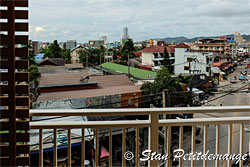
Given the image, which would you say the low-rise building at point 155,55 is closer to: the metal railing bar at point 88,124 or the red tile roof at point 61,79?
the red tile roof at point 61,79

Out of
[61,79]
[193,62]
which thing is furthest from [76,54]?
[193,62]

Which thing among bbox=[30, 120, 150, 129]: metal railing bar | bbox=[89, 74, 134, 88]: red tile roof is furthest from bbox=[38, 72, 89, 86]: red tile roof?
bbox=[30, 120, 150, 129]: metal railing bar

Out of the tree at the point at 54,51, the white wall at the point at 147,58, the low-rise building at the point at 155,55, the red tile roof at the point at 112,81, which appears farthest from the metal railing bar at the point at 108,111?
the tree at the point at 54,51

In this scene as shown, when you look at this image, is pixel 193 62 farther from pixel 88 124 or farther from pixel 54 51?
pixel 54 51

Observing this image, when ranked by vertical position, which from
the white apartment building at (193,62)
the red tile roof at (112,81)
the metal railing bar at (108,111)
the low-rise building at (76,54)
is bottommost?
the red tile roof at (112,81)

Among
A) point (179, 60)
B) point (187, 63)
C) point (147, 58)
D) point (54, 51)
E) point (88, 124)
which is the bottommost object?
point (88, 124)

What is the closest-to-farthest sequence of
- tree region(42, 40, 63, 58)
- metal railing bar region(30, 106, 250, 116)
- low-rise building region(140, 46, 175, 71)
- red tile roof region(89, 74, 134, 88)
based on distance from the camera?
metal railing bar region(30, 106, 250, 116) → red tile roof region(89, 74, 134, 88) → low-rise building region(140, 46, 175, 71) → tree region(42, 40, 63, 58)

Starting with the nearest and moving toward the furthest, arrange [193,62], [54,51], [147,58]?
[193,62] → [147,58] → [54,51]

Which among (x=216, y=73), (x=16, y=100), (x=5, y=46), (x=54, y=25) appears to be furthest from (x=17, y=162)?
(x=216, y=73)

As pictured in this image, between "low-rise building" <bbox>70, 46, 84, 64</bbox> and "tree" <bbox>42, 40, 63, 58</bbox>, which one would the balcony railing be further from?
"low-rise building" <bbox>70, 46, 84, 64</bbox>

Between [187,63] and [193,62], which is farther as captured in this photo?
[187,63]

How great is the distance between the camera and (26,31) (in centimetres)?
52

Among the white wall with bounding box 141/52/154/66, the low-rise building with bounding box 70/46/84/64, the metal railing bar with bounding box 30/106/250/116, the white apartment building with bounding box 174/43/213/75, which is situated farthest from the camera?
the low-rise building with bounding box 70/46/84/64

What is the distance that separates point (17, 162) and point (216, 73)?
7.21 m
